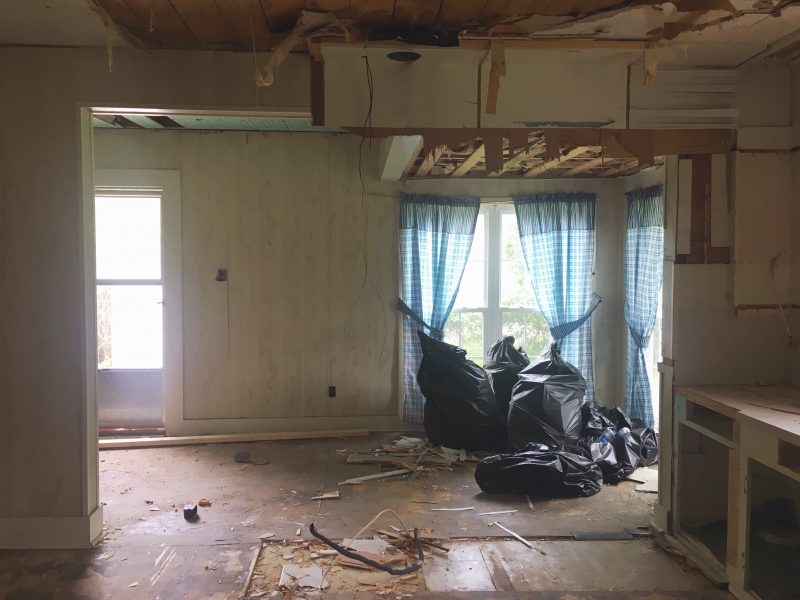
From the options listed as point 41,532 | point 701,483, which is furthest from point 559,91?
point 41,532

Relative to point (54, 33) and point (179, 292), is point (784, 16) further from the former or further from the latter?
point (179, 292)

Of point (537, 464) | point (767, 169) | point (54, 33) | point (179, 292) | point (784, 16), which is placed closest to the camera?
point (784, 16)

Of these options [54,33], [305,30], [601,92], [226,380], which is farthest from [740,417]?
[226,380]

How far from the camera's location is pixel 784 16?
227 cm

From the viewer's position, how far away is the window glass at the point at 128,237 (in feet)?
16.3

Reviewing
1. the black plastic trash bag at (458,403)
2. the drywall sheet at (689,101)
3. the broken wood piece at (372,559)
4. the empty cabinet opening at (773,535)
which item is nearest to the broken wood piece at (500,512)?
the broken wood piece at (372,559)

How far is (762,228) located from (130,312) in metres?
4.75

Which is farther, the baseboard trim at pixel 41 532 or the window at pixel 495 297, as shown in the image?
the window at pixel 495 297

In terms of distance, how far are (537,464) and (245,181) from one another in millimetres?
3311

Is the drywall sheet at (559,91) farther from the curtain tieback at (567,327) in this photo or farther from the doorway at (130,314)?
the doorway at (130,314)

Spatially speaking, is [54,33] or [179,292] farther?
[179,292]

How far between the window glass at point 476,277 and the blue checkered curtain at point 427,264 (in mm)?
208

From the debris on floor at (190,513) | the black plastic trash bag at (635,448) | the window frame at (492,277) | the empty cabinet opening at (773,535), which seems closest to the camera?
the empty cabinet opening at (773,535)

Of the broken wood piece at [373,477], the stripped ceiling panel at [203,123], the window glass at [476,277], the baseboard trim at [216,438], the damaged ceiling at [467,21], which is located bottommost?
the broken wood piece at [373,477]
